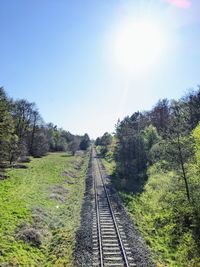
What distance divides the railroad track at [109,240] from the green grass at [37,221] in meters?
1.67

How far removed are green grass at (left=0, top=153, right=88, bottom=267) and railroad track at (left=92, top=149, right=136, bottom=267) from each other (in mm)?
1673

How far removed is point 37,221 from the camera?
23.8 metres

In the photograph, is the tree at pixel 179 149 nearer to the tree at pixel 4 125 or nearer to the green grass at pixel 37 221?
the green grass at pixel 37 221

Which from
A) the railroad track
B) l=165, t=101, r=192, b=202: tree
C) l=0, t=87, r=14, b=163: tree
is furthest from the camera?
l=0, t=87, r=14, b=163: tree

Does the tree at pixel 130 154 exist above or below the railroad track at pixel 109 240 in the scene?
above

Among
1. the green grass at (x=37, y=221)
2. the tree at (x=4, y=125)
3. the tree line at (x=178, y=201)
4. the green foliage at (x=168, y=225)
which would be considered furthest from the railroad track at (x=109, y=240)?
the tree at (x=4, y=125)

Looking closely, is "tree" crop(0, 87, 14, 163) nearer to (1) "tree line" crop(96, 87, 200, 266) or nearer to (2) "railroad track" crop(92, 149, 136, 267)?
(2) "railroad track" crop(92, 149, 136, 267)

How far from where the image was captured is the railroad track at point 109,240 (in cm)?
1722

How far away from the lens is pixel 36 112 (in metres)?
82.8

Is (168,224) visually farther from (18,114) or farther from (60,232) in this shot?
(18,114)

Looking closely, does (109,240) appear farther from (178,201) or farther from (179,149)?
(179,149)

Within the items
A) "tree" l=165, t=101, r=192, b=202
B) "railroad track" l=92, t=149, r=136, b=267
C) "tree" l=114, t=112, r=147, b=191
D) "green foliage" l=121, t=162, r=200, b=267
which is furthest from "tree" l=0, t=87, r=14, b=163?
"tree" l=165, t=101, r=192, b=202

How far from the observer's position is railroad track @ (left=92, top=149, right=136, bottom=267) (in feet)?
56.5

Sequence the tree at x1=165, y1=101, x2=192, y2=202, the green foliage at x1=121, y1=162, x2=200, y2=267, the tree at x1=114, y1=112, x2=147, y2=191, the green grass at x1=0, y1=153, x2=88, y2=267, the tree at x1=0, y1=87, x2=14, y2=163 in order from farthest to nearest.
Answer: the tree at x1=114, y1=112, x2=147, y2=191 → the tree at x1=0, y1=87, x2=14, y2=163 → the tree at x1=165, y1=101, x2=192, y2=202 → the green foliage at x1=121, y1=162, x2=200, y2=267 → the green grass at x1=0, y1=153, x2=88, y2=267
